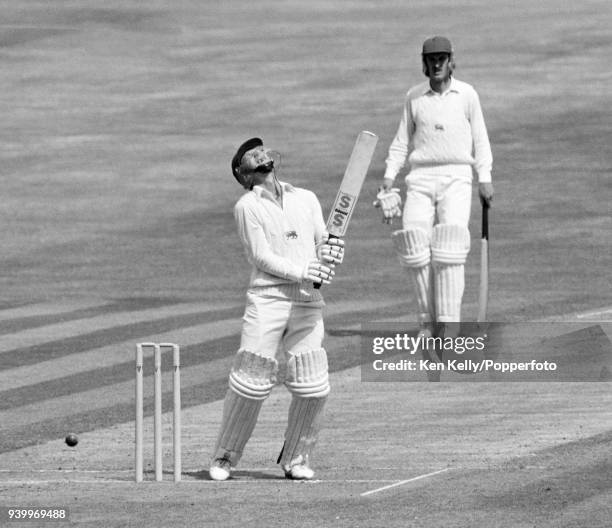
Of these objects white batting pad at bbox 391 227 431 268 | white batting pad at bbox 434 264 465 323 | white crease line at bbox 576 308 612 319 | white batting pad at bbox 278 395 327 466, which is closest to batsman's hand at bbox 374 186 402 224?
white batting pad at bbox 391 227 431 268

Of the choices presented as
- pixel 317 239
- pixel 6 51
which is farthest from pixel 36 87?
pixel 317 239

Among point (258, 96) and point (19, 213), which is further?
point (258, 96)

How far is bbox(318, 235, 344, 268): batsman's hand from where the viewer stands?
1157cm

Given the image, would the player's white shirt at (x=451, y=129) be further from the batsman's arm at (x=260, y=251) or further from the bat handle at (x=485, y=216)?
the batsman's arm at (x=260, y=251)

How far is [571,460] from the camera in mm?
11672

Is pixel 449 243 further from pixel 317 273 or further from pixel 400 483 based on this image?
pixel 400 483

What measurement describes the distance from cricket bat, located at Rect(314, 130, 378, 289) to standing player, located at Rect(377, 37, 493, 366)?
4301 mm

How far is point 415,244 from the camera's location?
54.0 feet

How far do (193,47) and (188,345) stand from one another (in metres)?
26.9

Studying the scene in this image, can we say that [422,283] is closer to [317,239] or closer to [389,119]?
[317,239]

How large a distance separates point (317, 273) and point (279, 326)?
47 cm

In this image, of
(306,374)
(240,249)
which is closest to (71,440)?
(306,374)

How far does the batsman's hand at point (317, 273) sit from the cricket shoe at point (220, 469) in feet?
4.31

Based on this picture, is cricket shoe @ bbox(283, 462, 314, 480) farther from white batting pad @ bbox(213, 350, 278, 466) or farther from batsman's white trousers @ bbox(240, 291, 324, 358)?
batsman's white trousers @ bbox(240, 291, 324, 358)
